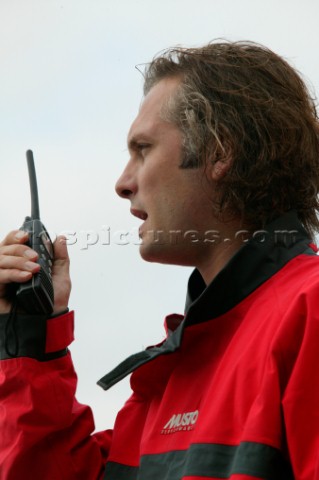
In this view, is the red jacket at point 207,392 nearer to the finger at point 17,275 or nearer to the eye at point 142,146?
the finger at point 17,275

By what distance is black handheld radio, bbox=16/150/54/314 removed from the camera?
4.23 meters

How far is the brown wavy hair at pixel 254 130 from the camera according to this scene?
14.4ft

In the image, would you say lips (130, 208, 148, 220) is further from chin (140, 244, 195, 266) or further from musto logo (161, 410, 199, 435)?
musto logo (161, 410, 199, 435)

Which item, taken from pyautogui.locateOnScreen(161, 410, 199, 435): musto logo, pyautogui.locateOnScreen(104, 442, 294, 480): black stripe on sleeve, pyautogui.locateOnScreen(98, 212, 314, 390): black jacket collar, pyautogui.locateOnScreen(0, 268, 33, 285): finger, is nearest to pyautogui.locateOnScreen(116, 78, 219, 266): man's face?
pyautogui.locateOnScreen(98, 212, 314, 390): black jacket collar

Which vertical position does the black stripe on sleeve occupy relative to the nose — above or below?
below

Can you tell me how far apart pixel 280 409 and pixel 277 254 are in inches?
36.8

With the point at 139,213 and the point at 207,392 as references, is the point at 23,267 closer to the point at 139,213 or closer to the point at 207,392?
the point at 139,213

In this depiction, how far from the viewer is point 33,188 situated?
4.77 meters

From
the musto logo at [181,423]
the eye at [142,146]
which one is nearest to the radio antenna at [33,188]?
the eye at [142,146]

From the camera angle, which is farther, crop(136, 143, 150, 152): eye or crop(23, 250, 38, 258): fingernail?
crop(136, 143, 150, 152): eye

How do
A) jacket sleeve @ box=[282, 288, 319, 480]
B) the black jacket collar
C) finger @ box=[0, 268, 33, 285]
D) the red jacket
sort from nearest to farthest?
jacket sleeve @ box=[282, 288, 319, 480] < the red jacket < the black jacket collar < finger @ box=[0, 268, 33, 285]

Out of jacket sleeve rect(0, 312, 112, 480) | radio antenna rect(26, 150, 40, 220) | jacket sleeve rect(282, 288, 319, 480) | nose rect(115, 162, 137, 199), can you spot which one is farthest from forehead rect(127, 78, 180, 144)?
jacket sleeve rect(282, 288, 319, 480)

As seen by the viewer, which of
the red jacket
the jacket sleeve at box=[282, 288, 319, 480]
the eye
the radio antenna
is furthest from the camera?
the radio antenna

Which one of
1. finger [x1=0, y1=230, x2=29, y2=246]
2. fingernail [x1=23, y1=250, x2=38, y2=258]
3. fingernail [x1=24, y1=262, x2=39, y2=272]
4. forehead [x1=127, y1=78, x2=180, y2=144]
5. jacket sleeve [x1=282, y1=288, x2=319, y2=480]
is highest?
forehead [x1=127, y1=78, x2=180, y2=144]
